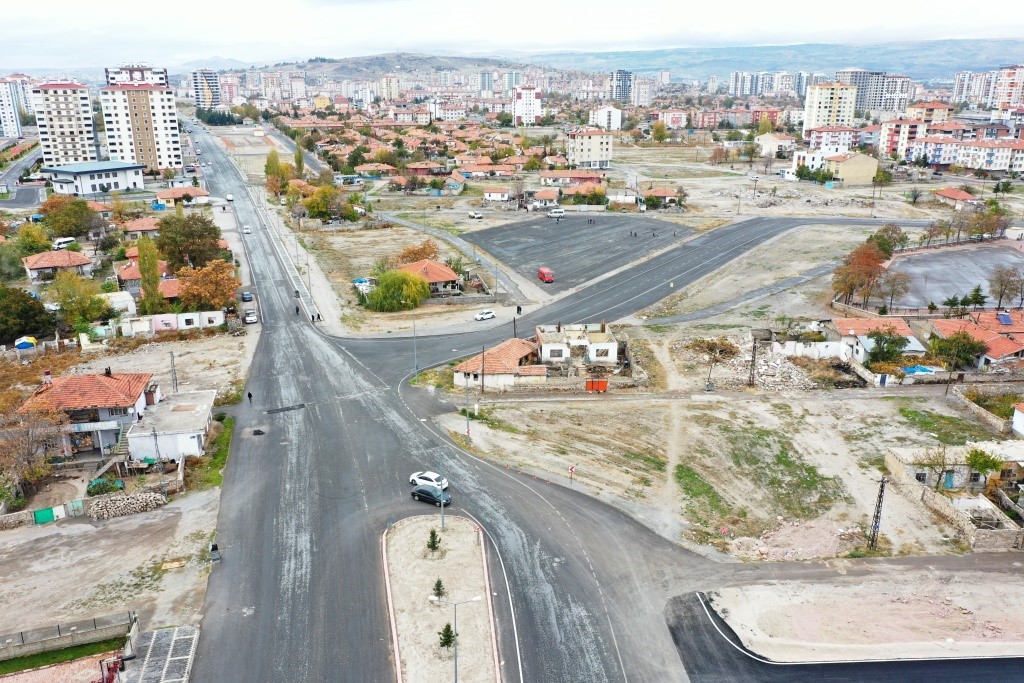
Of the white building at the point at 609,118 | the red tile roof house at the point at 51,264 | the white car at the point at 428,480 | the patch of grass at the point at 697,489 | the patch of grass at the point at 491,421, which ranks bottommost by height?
the patch of grass at the point at 697,489

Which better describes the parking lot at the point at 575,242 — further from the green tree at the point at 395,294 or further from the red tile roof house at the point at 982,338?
the red tile roof house at the point at 982,338

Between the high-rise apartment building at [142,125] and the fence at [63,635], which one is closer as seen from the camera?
the fence at [63,635]

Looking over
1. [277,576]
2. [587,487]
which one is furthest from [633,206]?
[277,576]

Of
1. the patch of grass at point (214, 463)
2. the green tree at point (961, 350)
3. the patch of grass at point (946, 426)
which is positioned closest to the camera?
the patch of grass at point (214, 463)

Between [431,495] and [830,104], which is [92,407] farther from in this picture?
[830,104]

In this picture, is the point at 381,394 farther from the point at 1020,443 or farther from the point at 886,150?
the point at 886,150

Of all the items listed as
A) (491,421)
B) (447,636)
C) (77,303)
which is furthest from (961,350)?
(77,303)

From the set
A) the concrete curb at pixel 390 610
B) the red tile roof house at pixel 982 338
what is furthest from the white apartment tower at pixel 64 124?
the red tile roof house at pixel 982 338
